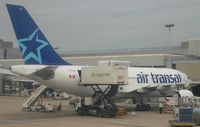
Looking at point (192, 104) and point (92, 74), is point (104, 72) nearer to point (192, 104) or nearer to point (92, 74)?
point (92, 74)

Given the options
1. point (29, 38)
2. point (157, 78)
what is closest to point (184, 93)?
point (157, 78)

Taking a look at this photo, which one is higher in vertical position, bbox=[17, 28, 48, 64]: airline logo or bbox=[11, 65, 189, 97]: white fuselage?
bbox=[17, 28, 48, 64]: airline logo

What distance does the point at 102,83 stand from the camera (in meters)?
38.2

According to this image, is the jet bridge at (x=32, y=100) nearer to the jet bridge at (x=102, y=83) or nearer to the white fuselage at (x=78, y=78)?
the white fuselage at (x=78, y=78)

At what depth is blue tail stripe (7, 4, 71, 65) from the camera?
37.3m

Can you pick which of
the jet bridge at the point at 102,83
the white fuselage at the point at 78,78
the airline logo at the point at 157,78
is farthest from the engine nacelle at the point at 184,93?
the jet bridge at the point at 102,83

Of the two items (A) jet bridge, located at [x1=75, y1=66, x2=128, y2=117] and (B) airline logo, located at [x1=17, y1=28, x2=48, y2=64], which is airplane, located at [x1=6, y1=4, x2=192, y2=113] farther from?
(A) jet bridge, located at [x1=75, y1=66, x2=128, y2=117]

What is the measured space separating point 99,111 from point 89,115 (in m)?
1.57

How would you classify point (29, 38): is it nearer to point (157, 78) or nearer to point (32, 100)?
point (32, 100)

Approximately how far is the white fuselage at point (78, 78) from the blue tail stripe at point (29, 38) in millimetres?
1420

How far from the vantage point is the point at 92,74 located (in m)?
38.4

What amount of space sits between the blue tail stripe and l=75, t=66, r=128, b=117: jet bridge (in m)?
3.75

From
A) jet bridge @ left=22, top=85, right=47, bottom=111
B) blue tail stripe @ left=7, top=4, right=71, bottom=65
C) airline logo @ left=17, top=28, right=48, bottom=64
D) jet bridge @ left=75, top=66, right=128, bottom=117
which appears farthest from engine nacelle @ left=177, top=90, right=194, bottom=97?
airline logo @ left=17, top=28, right=48, bottom=64

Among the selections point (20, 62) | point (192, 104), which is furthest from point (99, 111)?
point (20, 62)
